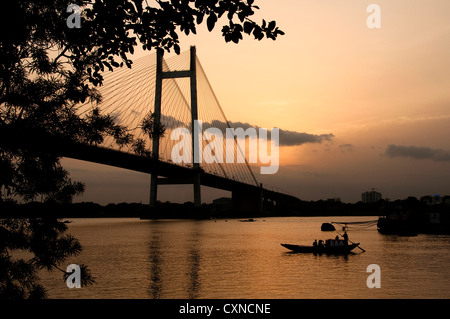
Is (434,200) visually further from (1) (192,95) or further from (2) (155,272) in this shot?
(2) (155,272)

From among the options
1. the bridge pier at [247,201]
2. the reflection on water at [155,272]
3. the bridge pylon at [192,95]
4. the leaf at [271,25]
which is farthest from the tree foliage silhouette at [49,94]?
the bridge pier at [247,201]

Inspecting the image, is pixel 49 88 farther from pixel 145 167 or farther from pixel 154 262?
pixel 145 167

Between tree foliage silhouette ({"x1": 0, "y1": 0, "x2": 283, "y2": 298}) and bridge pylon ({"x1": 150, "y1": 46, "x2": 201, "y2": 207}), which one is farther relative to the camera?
bridge pylon ({"x1": 150, "y1": 46, "x2": 201, "y2": 207})

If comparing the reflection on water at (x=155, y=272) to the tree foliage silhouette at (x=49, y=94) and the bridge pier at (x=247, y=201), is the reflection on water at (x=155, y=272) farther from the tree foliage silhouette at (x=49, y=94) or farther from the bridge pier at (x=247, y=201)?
the bridge pier at (x=247, y=201)

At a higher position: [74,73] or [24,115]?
[74,73]

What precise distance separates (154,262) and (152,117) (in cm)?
3078

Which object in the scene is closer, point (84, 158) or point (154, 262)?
point (154, 262)

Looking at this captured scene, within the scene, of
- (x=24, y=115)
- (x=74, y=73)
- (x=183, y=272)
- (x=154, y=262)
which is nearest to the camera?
(x=24, y=115)

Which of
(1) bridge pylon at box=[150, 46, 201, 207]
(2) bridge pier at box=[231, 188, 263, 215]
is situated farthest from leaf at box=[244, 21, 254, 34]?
(2) bridge pier at box=[231, 188, 263, 215]

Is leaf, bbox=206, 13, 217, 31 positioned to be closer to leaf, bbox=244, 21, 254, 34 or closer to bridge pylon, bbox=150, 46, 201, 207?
leaf, bbox=244, 21, 254, 34

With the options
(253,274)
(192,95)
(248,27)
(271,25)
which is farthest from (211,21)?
(192,95)

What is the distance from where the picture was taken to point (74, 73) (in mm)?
6777
